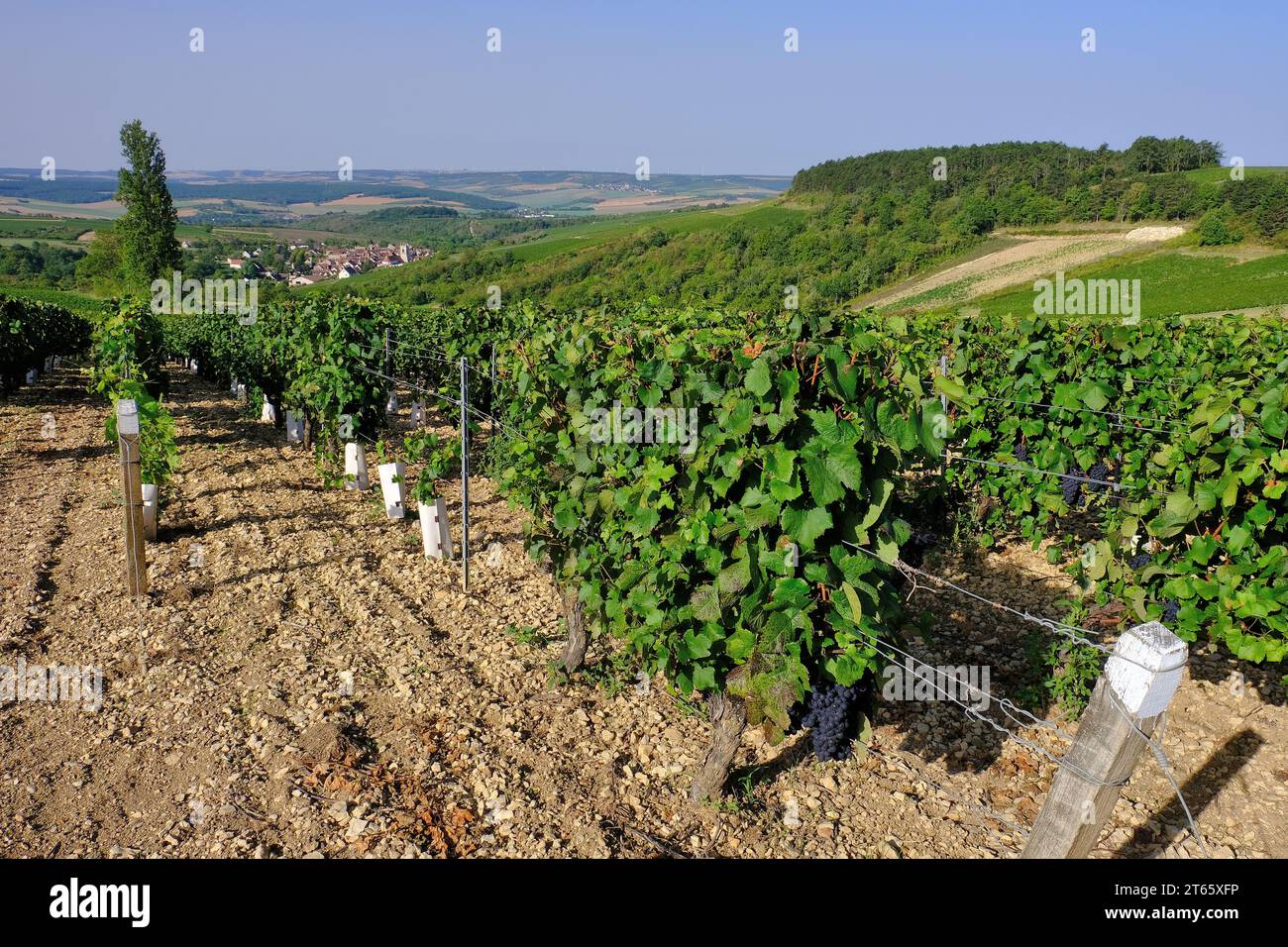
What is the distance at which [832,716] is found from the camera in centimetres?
387

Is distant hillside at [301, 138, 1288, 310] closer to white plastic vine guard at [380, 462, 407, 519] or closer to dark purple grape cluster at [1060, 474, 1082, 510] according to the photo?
dark purple grape cluster at [1060, 474, 1082, 510]

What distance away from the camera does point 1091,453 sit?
7.62 m

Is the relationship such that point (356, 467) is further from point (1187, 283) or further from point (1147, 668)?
point (1187, 283)

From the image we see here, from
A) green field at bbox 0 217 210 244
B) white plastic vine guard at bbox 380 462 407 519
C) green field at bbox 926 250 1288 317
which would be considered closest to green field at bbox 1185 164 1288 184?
green field at bbox 926 250 1288 317

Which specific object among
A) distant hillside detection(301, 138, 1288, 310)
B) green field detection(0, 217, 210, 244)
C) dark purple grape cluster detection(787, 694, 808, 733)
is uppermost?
green field detection(0, 217, 210, 244)

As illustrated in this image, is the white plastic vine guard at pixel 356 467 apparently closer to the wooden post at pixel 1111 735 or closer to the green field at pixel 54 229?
the wooden post at pixel 1111 735

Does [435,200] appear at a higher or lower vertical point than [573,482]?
higher

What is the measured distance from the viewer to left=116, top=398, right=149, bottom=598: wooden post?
6422mm

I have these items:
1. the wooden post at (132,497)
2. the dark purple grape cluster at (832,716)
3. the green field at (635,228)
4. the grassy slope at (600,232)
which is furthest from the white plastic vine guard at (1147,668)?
the green field at (635,228)

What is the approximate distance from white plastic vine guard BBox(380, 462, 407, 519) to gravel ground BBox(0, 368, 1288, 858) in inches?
40.8

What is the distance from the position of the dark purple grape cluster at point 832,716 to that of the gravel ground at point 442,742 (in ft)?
1.51
